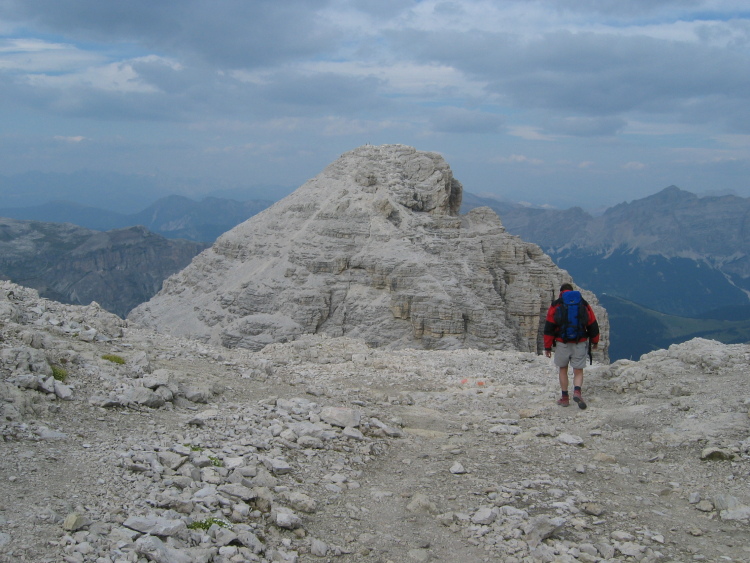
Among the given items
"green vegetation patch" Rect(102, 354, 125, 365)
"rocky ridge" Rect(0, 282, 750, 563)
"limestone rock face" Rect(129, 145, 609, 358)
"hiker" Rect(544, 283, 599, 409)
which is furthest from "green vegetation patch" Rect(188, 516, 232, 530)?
"limestone rock face" Rect(129, 145, 609, 358)

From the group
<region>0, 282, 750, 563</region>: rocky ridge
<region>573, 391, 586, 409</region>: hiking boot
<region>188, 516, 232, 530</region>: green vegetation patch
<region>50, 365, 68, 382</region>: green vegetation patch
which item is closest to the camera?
<region>188, 516, 232, 530</region>: green vegetation patch

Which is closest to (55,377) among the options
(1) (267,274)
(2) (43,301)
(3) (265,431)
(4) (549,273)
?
(3) (265,431)

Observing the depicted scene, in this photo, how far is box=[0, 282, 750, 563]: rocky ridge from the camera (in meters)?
7.50

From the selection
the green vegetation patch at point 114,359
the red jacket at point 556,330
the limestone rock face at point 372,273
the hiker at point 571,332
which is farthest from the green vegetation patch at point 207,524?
the limestone rock face at point 372,273

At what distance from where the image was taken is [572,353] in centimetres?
1499

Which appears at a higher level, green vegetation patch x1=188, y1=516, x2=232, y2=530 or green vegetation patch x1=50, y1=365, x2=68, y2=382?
green vegetation patch x1=50, y1=365, x2=68, y2=382

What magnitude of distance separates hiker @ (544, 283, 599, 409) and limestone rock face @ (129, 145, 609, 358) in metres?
34.7

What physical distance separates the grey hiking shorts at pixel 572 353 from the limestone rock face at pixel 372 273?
3466 centimetres

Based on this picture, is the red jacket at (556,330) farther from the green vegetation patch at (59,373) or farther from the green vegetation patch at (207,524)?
the green vegetation patch at (59,373)

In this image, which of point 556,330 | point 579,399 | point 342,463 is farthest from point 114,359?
point 579,399

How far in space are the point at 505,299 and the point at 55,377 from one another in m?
49.0

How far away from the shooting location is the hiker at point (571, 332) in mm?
14852

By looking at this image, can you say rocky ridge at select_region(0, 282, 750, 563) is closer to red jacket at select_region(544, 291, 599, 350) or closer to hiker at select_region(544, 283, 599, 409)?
hiker at select_region(544, 283, 599, 409)

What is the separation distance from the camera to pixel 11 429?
8.83 meters
